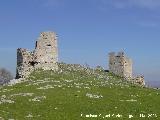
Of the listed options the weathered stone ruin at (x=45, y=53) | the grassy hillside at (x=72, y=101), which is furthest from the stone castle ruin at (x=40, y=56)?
the grassy hillside at (x=72, y=101)

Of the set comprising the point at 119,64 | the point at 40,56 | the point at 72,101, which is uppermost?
the point at 40,56

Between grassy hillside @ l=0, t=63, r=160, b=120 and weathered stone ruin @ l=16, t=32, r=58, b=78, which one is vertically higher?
weathered stone ruin @ l=16, t=32, r=58, b=78

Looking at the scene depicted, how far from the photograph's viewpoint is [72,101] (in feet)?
158

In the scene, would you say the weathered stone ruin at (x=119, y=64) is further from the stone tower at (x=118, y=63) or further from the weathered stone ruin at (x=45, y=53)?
the weathered stone ruin at (x=45, y=53)

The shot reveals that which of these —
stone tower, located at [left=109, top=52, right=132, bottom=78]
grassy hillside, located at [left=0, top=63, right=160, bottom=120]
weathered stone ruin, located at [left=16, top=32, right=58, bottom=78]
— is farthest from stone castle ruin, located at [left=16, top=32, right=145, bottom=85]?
stone tower, located at [left=109, top=52, right=132, bottom=78]

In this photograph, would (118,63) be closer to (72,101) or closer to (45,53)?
(45,53)

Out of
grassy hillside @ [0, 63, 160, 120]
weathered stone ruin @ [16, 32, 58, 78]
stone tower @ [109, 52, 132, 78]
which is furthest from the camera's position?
stone tower @ [109, 52, 132, 78]

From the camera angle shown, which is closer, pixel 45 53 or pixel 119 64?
pixel 45 53

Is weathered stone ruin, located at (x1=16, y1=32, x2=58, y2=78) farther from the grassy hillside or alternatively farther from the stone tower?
the stone tower

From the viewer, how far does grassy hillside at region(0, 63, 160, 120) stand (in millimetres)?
40656

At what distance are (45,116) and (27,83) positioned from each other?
922 inches

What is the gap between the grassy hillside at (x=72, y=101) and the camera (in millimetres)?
40656

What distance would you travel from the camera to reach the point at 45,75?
227 feet

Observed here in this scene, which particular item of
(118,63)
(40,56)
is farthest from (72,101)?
(118,63)
